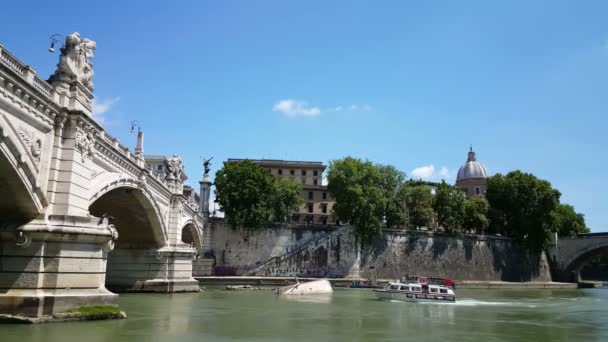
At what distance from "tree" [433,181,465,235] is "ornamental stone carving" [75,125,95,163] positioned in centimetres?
5559

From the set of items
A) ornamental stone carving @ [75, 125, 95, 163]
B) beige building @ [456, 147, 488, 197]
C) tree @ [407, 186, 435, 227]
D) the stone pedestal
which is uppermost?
beige building @ [456, 147, 488, 197]

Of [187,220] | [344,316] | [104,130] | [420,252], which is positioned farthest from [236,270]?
[104,130]

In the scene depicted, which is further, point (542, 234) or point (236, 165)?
point (542, 234)

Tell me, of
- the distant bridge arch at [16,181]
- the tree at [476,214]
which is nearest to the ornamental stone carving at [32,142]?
the distant bridge arch at [16,181]

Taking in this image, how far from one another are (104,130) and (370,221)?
42.5m

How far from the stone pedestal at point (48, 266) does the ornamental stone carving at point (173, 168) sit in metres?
21.0

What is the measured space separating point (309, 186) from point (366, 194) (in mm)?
26732

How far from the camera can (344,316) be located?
2634 cm

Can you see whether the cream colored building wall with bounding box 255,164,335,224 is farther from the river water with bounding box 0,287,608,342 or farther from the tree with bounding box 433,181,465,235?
the river water with bounding box 0,287,608,342

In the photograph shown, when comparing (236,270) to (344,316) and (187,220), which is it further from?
(344,316)

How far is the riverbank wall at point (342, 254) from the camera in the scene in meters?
60.4

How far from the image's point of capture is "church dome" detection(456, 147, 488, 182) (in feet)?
363

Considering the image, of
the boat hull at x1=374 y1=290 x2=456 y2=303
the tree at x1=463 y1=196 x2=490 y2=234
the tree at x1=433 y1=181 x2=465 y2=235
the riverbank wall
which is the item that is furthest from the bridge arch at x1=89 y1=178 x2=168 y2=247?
the tree at x1=463 y1=196 x2=490 y2=234

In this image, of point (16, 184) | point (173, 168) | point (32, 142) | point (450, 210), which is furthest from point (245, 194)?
point (16, 184)
